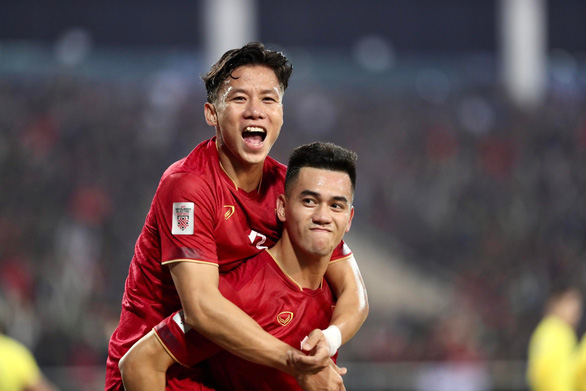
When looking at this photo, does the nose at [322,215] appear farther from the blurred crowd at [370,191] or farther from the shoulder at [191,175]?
the blurred crowd at [370,191]

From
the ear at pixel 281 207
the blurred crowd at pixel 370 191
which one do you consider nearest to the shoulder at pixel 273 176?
the ear at pixel 281 207

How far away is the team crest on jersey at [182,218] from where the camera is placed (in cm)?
290

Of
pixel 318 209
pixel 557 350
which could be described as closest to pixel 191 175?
pixel 318 209

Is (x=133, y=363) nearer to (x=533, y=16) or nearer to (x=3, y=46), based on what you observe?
(x=3, y=46)

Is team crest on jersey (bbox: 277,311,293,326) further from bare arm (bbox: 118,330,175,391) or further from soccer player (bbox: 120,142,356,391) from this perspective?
bare arm (bbox: 118,330,175,391)

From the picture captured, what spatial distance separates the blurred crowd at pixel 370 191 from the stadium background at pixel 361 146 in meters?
0.03

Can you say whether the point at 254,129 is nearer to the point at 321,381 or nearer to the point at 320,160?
the point at 320,160

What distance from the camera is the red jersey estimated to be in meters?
2.96

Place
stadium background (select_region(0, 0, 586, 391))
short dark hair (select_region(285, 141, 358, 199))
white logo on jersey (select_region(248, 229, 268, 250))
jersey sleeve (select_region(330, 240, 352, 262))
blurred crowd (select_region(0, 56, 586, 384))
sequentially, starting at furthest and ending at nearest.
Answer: stadium background (select_region(0, 0, 586, 391)) → blurred crowd (select_region(0, 56, 586, 384)) → jersey sleeve (select_region(330, 240, 352, 262)) → white logo on jersey (select_region(248, 229, 268, 250)) → short dark hair (select_region(285, 141, 358, 199))

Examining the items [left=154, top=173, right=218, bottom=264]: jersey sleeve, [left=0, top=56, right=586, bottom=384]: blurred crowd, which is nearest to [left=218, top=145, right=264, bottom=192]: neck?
[left=154, top=173, right=218, bottom=264]: jersey sleeve

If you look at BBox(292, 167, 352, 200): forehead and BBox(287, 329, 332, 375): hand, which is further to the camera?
BBox(292, 167, 352, 200): forehead

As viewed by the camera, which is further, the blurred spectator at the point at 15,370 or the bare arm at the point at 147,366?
the blurred spectator at the point at 15,370

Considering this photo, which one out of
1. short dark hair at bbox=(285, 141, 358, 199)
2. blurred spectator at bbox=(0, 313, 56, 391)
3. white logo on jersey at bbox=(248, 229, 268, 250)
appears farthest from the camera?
blurred spectator at bbox=(0, 313, 56, 391)

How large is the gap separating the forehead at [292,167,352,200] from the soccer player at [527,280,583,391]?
4.68 meters
